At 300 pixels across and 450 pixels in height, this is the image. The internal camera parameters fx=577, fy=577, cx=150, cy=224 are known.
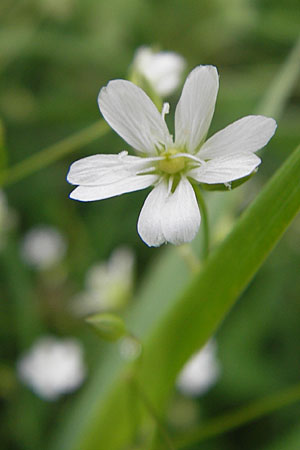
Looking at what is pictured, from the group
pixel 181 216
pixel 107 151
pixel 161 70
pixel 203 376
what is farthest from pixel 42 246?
pixel 181 216

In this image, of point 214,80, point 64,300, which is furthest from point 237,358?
point 214,80

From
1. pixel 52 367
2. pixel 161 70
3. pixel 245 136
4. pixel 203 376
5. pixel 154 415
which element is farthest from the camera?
pixel 52 367

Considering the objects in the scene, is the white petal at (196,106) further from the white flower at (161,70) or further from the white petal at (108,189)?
the white flower at (161,70)

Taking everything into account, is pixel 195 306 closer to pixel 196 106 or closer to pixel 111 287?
pixel 196 106

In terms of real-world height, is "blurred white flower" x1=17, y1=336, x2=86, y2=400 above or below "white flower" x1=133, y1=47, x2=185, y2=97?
below

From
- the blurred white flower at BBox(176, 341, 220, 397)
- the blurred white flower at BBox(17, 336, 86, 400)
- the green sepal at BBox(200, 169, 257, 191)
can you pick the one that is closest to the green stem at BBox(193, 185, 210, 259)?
the green sepal at BBox(200, 169, 257, 191)

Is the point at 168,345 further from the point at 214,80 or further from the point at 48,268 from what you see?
the point at 48,268

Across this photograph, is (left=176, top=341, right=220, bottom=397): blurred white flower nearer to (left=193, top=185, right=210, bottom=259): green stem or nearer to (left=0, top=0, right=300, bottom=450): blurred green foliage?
(left=0, top=0, right=300, bottom=450): blurred green foliage
